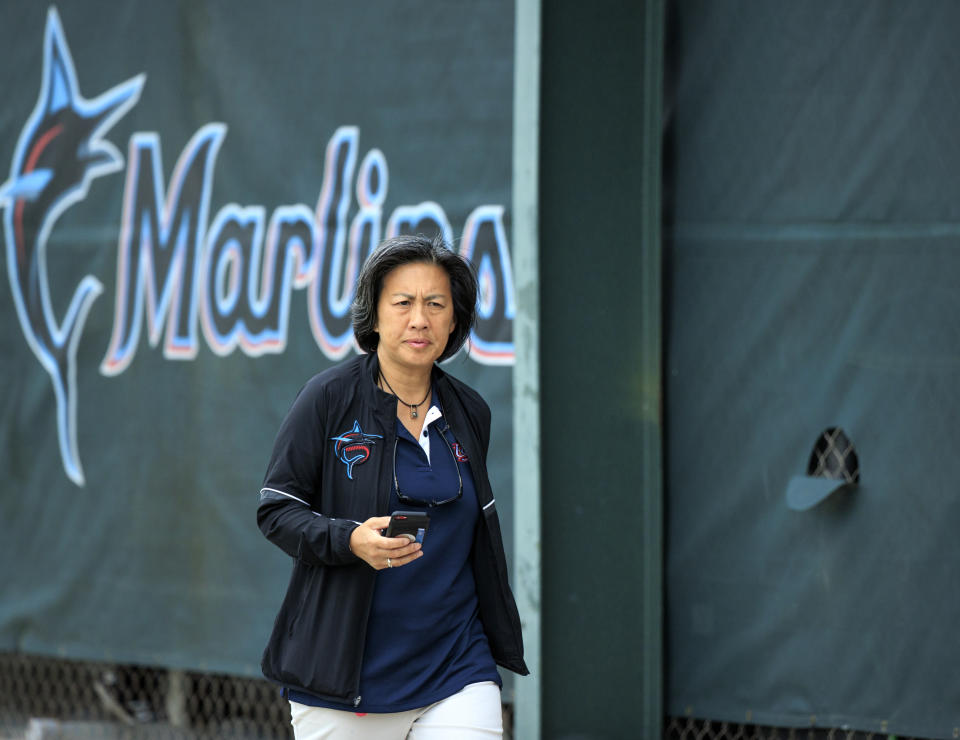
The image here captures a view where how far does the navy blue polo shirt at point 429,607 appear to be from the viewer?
118 inches

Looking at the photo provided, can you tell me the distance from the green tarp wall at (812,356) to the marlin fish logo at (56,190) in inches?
109

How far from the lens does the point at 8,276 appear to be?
20.3 ft

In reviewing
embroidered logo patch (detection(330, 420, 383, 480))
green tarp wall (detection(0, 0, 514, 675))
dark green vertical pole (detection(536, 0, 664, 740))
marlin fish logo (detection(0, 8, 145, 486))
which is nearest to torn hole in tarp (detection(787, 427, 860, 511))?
dark green vertical pole (detection(536, 0, 664, 740))

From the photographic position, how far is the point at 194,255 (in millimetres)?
5707

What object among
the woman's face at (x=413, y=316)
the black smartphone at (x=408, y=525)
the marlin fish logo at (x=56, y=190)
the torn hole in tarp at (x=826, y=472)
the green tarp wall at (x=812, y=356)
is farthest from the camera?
the marlin fish logo at (x=56, y=190)

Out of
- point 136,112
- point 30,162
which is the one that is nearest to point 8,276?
point 30,162

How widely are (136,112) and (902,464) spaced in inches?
146

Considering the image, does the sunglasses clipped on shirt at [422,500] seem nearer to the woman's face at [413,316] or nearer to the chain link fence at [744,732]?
the woman's face at [413,316]

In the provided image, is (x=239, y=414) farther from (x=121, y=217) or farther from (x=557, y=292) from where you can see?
(x=557, y=292)

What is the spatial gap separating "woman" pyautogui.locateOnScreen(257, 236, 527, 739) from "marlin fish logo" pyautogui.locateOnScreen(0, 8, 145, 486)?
321cm

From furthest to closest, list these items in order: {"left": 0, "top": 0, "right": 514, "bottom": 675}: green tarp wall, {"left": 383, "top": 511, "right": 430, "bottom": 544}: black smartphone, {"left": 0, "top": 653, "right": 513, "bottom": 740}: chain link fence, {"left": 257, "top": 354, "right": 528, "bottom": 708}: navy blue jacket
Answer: {"left": 0, "top": 653, "right": 513, "bottom": 740}: chain link fence, {"left": 0, "top": 0, "right": 514, "bottom": 675}: green tarp wall, {"left": 257, "top": 354, "right": 528, "bottom": 708}: navy blue jacket, {"left": 383, "top": 511, "right": 430, "bottom": 544}: black smartphone

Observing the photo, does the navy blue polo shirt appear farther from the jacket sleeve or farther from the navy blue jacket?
the jacket sleeve

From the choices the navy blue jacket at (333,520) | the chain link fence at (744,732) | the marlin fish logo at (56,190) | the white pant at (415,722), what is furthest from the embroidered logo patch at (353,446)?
the marlin fish logo at (56,190)

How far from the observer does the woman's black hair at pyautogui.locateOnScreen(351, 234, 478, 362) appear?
315cm
